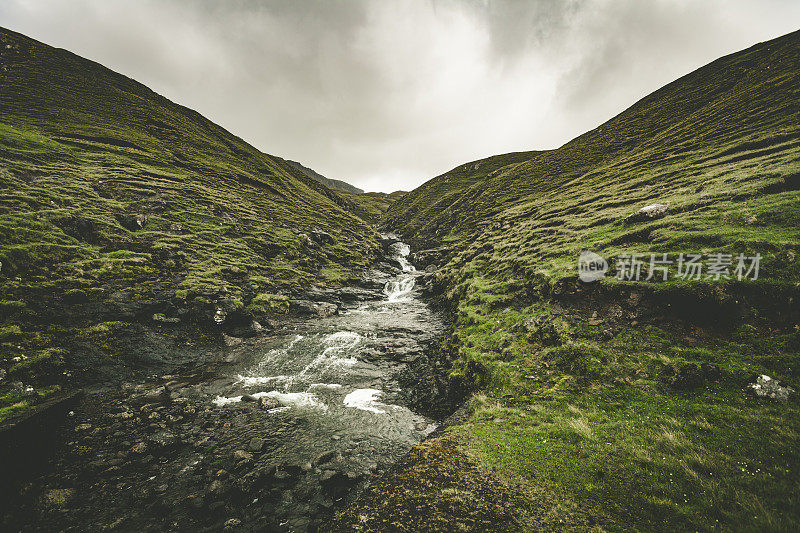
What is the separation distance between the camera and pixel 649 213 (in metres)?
→ 23.8

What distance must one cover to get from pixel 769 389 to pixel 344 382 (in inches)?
821

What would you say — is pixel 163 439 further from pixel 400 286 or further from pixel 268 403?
pixel 400 286

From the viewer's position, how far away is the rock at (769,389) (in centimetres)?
892

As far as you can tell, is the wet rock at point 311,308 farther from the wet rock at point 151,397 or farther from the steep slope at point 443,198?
the steep slope at point 443,198

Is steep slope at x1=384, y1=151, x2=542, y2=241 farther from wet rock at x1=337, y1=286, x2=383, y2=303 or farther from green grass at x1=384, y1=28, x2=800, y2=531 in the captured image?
green grass at x1=384, y1=28, x2=800, y2=531

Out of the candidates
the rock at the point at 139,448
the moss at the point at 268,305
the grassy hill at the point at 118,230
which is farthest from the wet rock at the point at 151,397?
the moss at the point at 268,305

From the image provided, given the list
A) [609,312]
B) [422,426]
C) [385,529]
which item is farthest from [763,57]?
[385,529]

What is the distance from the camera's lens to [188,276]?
1139 inches

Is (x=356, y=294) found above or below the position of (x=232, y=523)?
above

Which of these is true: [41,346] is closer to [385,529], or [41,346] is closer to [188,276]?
[188,276]

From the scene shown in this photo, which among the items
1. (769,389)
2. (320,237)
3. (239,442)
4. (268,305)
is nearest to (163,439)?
(239,442)

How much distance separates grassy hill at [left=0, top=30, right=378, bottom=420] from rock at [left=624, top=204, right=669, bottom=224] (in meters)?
39.3

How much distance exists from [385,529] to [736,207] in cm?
2994

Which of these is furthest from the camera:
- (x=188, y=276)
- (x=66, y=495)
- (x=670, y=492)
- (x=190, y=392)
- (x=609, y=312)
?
(x=188, y=276)
